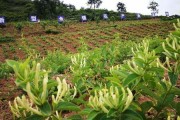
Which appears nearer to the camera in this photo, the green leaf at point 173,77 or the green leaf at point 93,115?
the green leaf at point 93,115

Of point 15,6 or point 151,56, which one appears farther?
point 15,6

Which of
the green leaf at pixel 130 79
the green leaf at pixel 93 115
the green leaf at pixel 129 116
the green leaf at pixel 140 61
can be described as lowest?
the green leaf at pixel 93 115

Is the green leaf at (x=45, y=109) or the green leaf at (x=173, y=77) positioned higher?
the green leaf at (x=173, y=77)

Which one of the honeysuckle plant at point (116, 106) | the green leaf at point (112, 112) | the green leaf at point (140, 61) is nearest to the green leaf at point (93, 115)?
the honeysuckle plant at point (116, 106)

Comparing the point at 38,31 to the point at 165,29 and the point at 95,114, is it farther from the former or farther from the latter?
the point at 95,114

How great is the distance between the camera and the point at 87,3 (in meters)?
53.1

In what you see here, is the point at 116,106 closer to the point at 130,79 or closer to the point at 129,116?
the point at 129,116

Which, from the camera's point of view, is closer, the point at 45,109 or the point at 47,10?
the point at 45,109

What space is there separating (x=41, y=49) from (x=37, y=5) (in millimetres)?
17936

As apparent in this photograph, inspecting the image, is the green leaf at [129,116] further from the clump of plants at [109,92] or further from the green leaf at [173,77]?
the green leaf at [173,77]

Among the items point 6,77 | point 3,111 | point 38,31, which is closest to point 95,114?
point 3,111

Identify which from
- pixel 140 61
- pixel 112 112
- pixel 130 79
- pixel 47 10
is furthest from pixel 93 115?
pixel 47 10

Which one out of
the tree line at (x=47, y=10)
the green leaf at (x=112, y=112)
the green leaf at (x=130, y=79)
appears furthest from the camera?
the tree line at (x=47, y=10)

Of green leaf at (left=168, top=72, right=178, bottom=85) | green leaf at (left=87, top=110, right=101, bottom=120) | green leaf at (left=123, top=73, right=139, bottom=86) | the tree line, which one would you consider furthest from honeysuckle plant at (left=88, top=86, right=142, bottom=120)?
the tree line
